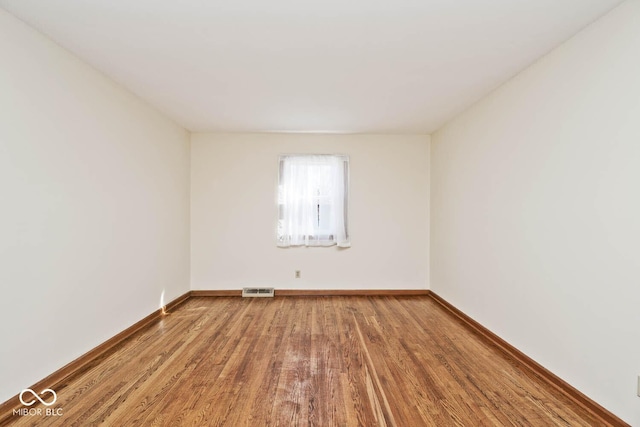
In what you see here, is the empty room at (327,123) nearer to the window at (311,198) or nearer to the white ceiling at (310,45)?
the white ceiling at (310,45)

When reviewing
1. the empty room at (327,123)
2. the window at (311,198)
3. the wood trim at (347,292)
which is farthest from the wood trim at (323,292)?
the window at (311,198)

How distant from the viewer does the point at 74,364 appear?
2285mm

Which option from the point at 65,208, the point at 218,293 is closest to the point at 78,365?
the point at 65,208

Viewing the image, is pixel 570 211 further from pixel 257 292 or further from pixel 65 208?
pixel 257 292

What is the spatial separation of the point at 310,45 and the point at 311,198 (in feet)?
8.34

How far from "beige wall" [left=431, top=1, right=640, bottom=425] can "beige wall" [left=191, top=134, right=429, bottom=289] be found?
4.67ft

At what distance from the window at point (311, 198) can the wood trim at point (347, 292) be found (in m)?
0.68

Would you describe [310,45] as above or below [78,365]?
above

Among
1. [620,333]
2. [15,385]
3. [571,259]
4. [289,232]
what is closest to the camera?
[620,333]

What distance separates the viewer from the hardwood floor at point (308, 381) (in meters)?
1.80

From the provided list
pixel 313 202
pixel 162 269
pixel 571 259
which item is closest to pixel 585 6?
pixel 571 259

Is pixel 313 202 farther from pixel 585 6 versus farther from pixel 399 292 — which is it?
pixel 585 6

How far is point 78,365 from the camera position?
7.62 feet

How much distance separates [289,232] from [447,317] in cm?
Answer: 234
